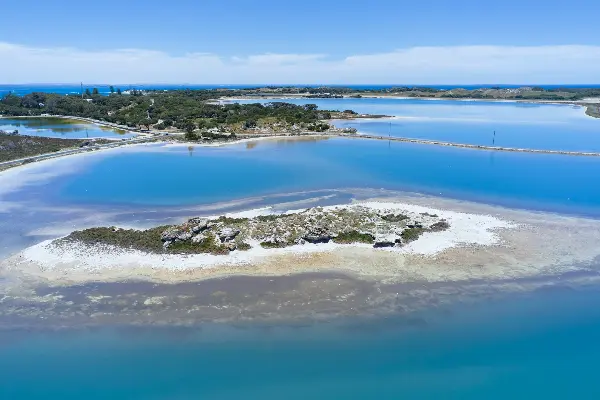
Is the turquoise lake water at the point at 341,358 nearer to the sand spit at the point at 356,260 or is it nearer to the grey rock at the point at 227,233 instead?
the sand spit at the point at 356,260

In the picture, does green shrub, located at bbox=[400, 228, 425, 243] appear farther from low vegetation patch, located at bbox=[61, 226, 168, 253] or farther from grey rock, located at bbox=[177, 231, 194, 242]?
low vegetation patch, located at bbox=[61, 226, 168, 253]

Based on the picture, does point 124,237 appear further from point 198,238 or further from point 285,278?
point 285,278

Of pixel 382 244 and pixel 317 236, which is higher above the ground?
pixel 317 236

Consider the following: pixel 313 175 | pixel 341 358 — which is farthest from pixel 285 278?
pixel 313 175

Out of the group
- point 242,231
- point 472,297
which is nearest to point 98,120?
point 242,231

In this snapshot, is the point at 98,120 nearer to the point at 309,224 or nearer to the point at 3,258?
the point at 3,258

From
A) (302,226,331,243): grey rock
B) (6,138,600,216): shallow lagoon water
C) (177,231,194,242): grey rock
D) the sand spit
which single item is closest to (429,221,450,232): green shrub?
the sand spit
